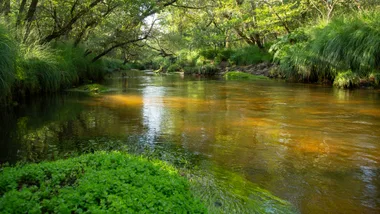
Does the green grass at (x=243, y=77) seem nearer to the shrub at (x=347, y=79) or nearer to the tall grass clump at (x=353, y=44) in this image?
the tall grass clump at (x=353, y=44)

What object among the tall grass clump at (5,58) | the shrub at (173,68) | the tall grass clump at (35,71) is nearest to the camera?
the tall grass clump at (5,58)

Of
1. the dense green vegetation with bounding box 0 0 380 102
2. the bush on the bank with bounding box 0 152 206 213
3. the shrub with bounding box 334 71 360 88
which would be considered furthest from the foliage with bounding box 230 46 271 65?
the bush on the bank with bounding box 0 152 206 213

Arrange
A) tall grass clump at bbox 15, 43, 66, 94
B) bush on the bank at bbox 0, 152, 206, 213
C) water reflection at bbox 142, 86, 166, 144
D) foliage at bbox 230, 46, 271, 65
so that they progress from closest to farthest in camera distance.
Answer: bush on the bank at bbox 0, 152, 206, 213, water reflection at bbox 142, 86, 166, 144, tall grass clump at bbox 15, 43, 66, 94, foliage at bbox 230, 46, 271, 65

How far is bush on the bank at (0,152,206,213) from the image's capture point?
7.41 ft

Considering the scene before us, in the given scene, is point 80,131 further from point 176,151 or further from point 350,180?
point 350,180

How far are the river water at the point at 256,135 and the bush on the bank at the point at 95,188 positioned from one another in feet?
4.11

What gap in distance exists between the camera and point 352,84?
12805 millimetres

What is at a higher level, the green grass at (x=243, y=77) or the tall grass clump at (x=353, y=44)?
the tall grass clump at (x=353, y=44)

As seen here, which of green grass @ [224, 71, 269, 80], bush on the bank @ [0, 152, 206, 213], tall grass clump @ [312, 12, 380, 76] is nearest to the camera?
bush on the bank @ [0, 152, 206, 213]

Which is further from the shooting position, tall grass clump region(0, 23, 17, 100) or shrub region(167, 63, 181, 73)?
shrub region(167, 63, 181, 73)

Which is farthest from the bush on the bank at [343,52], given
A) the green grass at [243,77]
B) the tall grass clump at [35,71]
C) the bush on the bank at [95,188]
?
the bush on the bank at [95,188]

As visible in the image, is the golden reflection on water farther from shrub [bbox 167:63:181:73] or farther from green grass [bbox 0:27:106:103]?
shrub [bbox 167:63:181:73]

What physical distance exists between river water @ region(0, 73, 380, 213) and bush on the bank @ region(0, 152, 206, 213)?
1.25 meters

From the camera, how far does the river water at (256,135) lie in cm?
360
